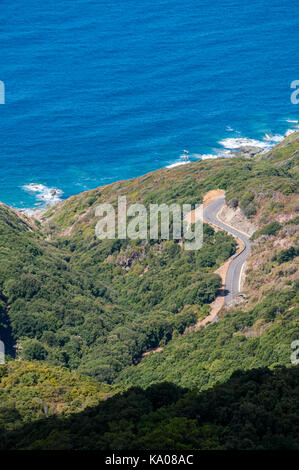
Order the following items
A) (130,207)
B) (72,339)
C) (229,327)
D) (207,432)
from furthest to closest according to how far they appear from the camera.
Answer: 1. (130,207)
2. (72,339)
3. (229,327)
4. (207,432)

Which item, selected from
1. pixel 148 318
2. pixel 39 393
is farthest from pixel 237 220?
pixel 39 393

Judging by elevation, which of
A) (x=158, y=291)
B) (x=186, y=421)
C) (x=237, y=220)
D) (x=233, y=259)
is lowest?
(x=186, y=421)

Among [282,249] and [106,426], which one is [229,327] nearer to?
[282,249]

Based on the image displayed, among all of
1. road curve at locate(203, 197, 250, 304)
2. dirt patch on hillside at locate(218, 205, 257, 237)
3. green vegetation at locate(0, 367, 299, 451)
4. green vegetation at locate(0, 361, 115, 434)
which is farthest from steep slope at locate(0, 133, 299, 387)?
green vegetation at locate(0, 367, 299, 451)

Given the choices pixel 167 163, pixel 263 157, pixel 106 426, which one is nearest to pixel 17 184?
pixel 167 163

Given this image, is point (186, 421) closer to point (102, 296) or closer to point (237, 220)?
point (102, 296)

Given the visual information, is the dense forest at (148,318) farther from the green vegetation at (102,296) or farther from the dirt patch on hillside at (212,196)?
the dirt patch on hillside at (212,196)

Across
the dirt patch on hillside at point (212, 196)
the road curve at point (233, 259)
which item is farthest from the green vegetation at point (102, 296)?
the dirt patch on hillside at point (212, 196)
